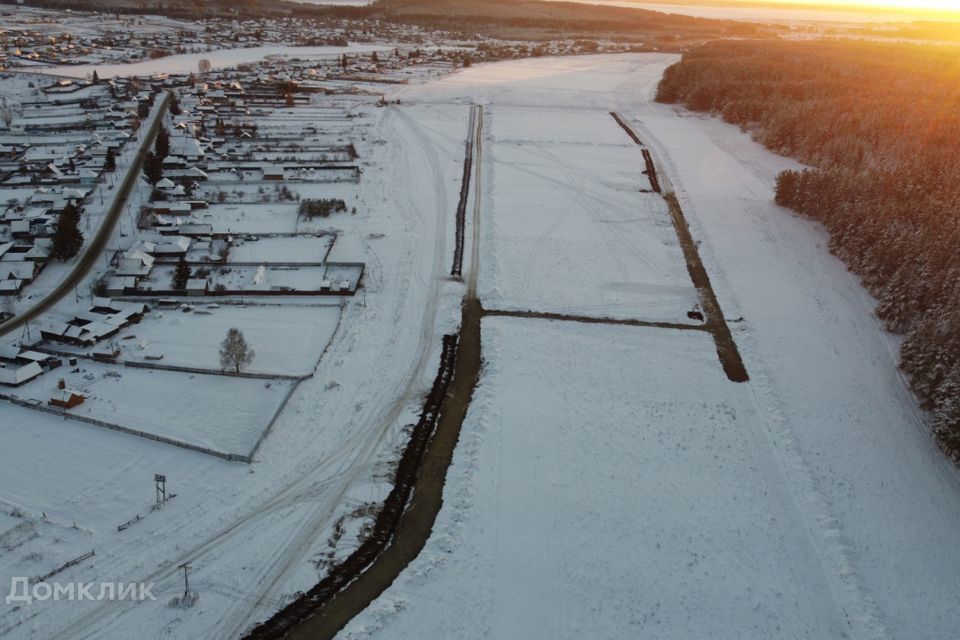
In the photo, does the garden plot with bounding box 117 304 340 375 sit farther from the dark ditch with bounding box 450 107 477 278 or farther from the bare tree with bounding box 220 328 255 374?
the dark ditch with bounding box 450 107 477 278

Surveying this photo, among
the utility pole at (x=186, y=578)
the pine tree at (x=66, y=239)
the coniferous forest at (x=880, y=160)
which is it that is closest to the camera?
the utility pole at (x=186, y=578)

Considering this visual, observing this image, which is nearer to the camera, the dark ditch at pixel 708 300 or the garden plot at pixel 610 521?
the garden plot at pixel 610 521

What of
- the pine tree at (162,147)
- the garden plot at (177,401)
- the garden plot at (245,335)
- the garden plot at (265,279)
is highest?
the pine tree at (162,147)

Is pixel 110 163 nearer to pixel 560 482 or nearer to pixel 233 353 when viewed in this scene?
pixel 233 353

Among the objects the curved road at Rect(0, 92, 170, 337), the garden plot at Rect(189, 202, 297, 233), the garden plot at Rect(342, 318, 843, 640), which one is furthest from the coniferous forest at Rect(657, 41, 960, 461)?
the curved road at Rect(0, 92, 170, 337)

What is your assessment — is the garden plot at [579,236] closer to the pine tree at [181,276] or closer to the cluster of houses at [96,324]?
the pine tree at [181,276]

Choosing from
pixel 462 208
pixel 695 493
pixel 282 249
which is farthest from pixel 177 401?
pixel 462 208

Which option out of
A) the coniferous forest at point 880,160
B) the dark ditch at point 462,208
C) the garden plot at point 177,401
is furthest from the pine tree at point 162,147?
the coniferous forest at point 880,160
